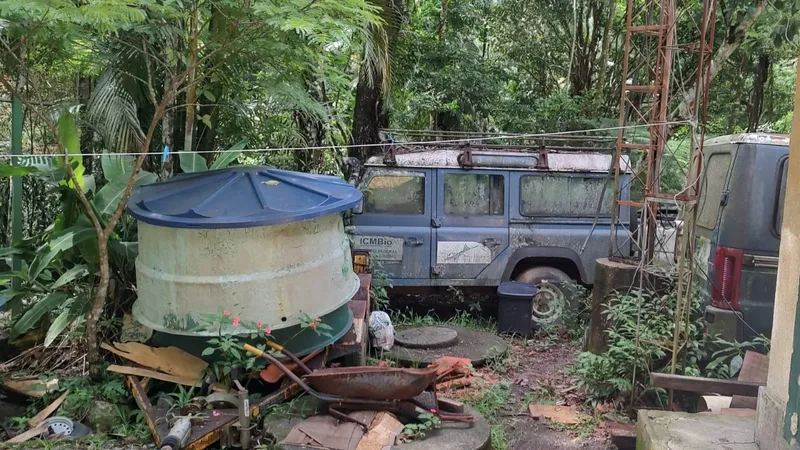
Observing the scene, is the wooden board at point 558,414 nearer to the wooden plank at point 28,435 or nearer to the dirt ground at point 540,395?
the dirt ground at point 540,395

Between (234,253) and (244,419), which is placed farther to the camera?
(234,253)

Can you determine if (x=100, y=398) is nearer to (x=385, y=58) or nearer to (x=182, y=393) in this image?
(x=182, y=393)

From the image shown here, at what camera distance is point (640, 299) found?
465cm

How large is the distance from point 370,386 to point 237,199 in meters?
1.70

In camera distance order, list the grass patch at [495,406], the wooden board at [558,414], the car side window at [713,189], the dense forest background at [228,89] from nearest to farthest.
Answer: the grass patch at [495,406]
the dense forest background at [228,89]
the wooden board at [558,414]
the car side window at [713,189]

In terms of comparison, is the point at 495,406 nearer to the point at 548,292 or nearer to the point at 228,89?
→ the point at 548,292

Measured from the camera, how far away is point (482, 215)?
734 centimetres

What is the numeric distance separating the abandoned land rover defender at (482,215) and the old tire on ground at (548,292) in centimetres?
2

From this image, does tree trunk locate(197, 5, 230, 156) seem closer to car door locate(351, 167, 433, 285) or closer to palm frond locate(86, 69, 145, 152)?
palm frond locate(86, 69, 145, 152)

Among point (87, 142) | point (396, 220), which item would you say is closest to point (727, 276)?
point (396, 220)

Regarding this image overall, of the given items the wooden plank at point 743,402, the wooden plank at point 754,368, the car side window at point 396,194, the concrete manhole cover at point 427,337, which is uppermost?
the car side window at point 396,194

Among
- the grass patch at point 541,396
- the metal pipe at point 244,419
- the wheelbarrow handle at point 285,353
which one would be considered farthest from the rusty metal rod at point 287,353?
the grass patch at point 541,396

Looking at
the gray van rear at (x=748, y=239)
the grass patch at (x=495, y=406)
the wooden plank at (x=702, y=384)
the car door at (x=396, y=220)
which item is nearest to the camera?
the wooden plank at (x=702, y=384)

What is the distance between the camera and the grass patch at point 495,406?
4391mm
